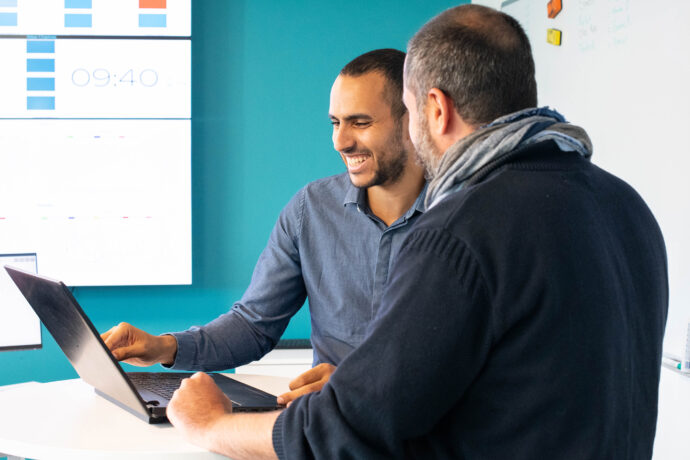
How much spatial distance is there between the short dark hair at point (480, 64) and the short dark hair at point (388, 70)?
860 mm

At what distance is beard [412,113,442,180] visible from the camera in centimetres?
109

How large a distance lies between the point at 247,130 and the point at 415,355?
2638 mm

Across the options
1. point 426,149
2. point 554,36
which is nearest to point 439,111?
point 426,149

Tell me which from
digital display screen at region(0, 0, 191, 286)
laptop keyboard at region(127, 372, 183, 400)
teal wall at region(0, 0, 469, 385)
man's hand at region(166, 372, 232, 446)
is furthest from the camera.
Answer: teal wall at region(0, 0, 469, 385)

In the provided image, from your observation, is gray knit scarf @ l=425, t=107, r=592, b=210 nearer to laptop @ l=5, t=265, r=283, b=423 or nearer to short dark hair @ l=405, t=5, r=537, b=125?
short dark hair @ l=405, t=5, r=537, b=125

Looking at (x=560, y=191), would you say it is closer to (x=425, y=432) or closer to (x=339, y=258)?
(x=425, y=432)

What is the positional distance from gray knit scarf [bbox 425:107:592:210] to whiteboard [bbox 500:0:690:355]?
941mm

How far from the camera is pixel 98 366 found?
4.52 feet

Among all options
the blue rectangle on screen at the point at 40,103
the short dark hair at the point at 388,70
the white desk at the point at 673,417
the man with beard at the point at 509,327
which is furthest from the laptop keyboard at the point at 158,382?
the blue rectangle on screen at the point at 40,103

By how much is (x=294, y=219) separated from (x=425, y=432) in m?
1.15

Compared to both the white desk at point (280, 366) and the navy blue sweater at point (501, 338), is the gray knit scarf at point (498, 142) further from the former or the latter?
the white desk at point (280, 366)

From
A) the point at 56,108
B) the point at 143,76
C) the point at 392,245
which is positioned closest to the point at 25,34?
the point at 56,108

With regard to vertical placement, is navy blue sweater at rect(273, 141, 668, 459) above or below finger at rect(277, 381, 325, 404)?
above

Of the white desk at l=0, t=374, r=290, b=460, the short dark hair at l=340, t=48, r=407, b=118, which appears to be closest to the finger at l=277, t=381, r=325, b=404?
the white desk at l=0, t=374, r=290, b=460
